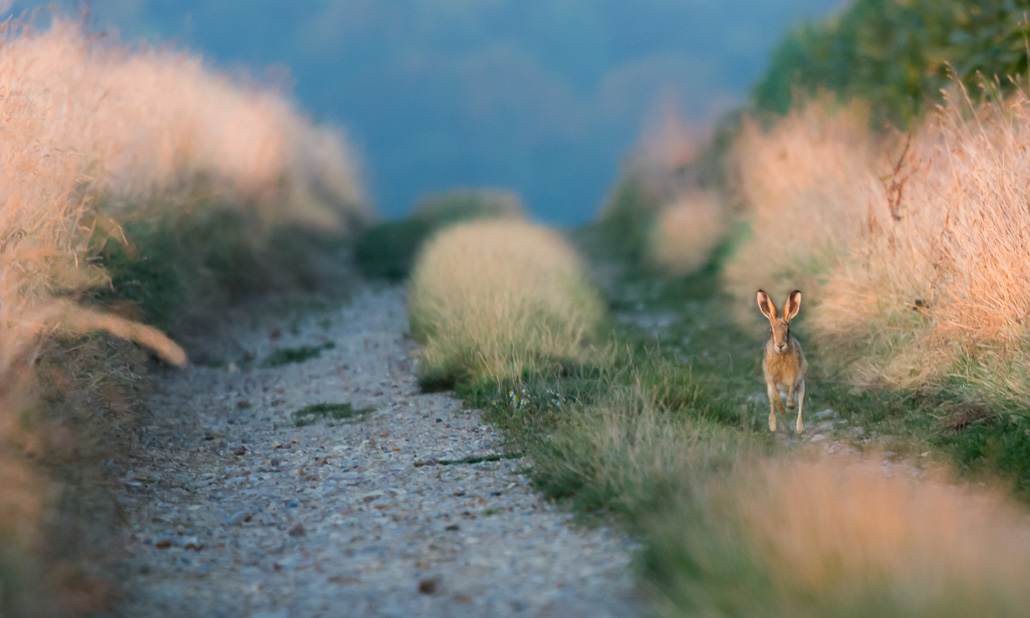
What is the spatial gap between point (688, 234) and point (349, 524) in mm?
10974

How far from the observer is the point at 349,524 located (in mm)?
3967

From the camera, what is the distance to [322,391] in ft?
22.9

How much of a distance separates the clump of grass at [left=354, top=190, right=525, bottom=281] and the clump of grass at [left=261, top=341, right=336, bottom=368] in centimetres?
606

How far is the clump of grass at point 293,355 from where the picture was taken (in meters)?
8.22

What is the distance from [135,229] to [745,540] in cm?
616

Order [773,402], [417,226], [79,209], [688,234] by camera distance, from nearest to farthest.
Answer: [773,402], [79,209], [688,234], [417,226]

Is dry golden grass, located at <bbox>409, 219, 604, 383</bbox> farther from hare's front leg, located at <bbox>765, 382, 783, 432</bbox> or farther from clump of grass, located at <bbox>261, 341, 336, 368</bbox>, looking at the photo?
hare's front leg, located at <bbox>765, 382, 783, 432</bbox>

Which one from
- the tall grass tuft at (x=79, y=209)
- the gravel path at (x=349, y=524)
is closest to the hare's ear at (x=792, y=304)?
the gravel path at (x=349, y=524)

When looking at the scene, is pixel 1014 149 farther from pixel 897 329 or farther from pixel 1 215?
pixel 1 215

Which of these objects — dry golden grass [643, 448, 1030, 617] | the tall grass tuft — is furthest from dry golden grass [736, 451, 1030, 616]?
the tall grass tuft

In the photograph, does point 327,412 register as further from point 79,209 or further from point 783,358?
point 783,358

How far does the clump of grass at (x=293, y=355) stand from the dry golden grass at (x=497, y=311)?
3.25 ft

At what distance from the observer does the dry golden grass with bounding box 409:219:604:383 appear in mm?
6410

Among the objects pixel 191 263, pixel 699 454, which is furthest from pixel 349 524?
pixel 191 263
